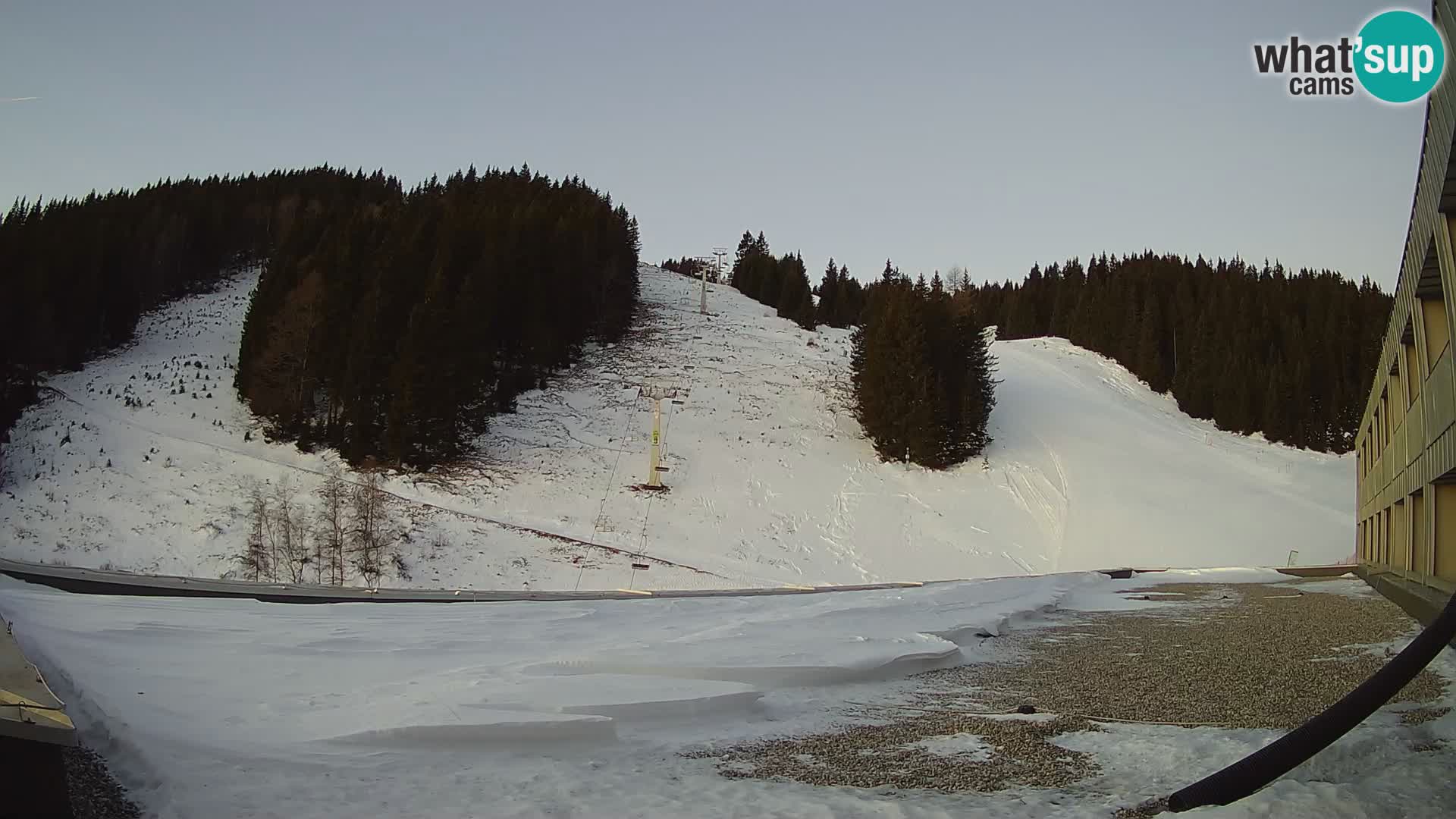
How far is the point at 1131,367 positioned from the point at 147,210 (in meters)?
64.6

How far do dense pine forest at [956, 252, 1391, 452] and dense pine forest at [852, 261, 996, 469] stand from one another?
4410 mm

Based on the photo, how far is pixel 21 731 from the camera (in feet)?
10.5

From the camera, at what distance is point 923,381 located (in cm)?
3675

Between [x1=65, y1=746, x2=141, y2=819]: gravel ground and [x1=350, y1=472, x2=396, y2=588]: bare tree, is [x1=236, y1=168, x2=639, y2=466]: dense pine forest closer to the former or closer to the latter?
[x1=350, y1=472, x2=396, y2=588]: bare tree

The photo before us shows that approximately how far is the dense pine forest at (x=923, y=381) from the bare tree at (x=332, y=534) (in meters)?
20.7

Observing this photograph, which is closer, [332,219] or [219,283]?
[332,219]

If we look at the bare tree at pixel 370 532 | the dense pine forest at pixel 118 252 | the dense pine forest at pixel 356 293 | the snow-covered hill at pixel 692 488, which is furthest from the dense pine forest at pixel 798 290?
the bare tree at pixel 370 532

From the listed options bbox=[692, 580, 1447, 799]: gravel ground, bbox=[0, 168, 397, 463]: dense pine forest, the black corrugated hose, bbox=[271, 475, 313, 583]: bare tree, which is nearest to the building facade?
bbox=[692, 580, 1447, 799]: gravel ground

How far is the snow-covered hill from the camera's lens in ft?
80.6

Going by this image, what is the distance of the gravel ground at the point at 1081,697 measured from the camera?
4695 mm

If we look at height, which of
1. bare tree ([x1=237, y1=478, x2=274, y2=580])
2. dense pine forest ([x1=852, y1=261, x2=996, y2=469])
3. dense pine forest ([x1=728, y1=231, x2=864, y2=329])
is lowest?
bare tree ([x1=237, y1=478, x2=274, y2=580])

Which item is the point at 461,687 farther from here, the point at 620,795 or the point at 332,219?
the point at 332,219

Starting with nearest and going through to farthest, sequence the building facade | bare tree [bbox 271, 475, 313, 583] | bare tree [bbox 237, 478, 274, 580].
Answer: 1. the building facade
2. bare tree [bbox 237, 478, 274, 580]
3. bare tree [bbox 271, 475, 313, 583]

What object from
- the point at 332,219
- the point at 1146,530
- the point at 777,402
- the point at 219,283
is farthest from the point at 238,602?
the point at 219,283
